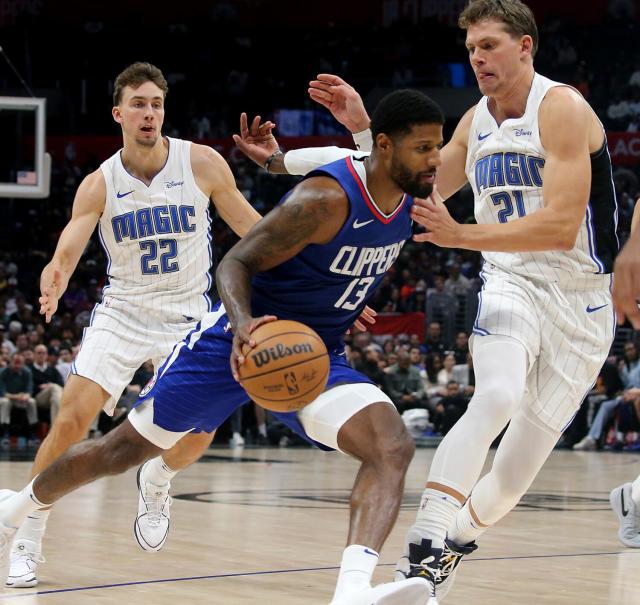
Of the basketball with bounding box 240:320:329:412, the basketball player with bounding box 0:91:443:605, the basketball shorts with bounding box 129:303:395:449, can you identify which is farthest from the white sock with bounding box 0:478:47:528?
the basketball with bounding box 240:320:329:412

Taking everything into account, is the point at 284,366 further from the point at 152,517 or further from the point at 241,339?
the point at 152,517

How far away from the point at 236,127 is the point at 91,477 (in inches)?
880

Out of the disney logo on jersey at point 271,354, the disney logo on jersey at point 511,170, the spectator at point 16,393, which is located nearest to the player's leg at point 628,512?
the disney logo on jersey at point 511,170

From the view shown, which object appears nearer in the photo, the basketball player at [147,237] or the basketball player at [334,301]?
the basketball player at [334,301]

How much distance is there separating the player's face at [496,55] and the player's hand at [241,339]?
1.60m

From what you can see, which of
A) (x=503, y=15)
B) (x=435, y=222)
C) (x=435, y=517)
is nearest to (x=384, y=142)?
(x=435, y=222)

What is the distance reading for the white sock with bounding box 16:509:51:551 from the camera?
5352 mm

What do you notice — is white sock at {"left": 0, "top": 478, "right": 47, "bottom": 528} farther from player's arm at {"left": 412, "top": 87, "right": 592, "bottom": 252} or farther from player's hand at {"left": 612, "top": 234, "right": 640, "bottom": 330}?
player's hand at {"left": 612, "top": 234, "right": 640, "bottom": 330}

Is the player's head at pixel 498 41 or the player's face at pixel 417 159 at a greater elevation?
the player's head at pixel 498 41

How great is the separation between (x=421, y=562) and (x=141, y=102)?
3.28 meters

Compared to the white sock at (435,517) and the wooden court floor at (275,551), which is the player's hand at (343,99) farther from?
the wooden court floor at (275,551)

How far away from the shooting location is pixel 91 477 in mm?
4723

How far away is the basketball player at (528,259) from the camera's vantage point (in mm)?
4543

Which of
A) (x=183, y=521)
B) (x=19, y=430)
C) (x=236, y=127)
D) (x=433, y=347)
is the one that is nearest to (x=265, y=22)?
(x=236, y=127)
